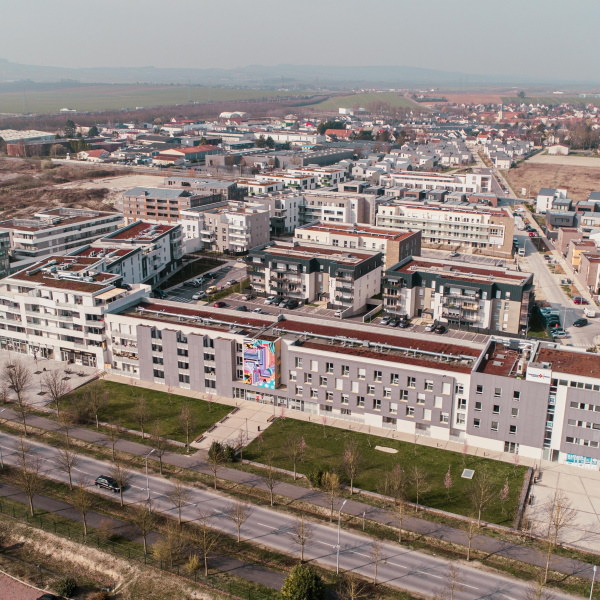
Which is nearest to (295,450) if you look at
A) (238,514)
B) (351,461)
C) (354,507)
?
(351,461)

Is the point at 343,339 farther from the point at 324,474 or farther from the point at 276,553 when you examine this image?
the point at 276,553

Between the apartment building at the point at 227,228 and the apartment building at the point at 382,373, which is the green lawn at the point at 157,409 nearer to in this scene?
the apartment building at the point at 382,373

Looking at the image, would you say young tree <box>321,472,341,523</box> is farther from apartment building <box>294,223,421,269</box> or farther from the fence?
apartment building <box>294,223,421,269</box>

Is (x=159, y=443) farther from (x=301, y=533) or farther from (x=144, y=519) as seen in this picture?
(x=301, y=533)

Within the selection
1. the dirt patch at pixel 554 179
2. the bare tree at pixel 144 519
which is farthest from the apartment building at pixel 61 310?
the dirt patch at pixel 554 179

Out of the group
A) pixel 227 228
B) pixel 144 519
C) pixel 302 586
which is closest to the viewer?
pixel 302 586

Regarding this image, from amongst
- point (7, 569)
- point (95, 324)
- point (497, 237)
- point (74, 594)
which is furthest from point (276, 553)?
point (497, 237)

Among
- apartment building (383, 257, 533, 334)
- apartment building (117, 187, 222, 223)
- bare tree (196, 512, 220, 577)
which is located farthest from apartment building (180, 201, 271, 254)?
bare tree (196, 512, 220, 577)
